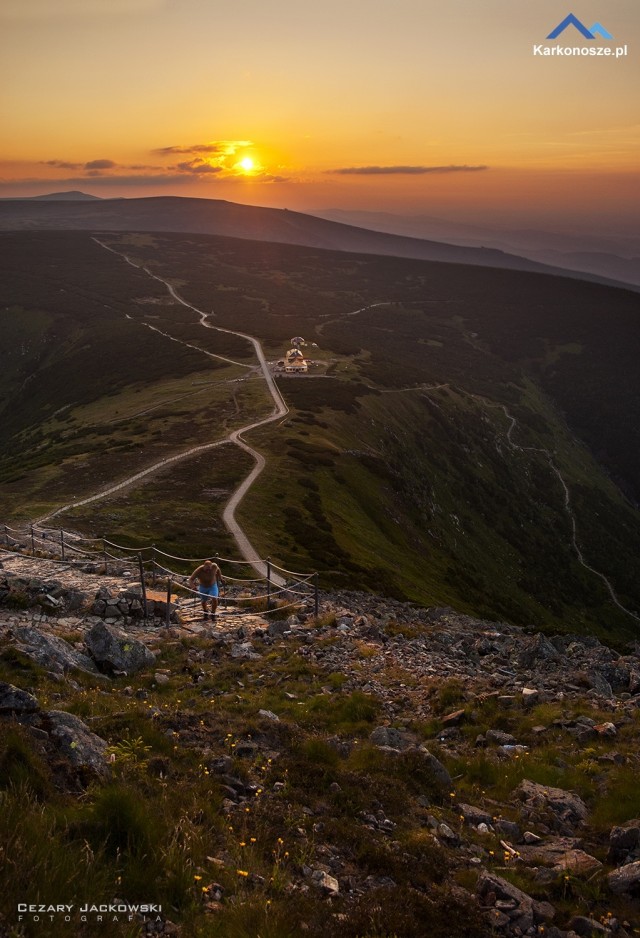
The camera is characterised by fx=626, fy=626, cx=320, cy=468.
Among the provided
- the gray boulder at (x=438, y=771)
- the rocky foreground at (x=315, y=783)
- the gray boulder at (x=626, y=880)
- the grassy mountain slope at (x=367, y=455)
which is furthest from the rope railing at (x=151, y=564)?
the gray boulder at (x=626, y=880)

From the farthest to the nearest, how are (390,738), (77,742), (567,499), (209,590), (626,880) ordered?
1. (567,499)
2. (209,590)
3. (390,738)
4. (77,742)
5. (626,880)

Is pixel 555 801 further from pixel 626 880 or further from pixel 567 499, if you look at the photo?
pixel 567 499

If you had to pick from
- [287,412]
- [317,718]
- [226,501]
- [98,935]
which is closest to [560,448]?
[287,412]

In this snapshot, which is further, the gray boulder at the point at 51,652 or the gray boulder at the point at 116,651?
the gray boulder at the point at 116,651

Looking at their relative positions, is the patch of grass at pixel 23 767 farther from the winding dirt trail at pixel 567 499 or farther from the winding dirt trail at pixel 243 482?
the winding dirt trail at pixel 567 499

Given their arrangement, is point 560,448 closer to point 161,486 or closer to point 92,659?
point 161,486

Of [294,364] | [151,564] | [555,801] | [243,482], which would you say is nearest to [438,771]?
[555,801]

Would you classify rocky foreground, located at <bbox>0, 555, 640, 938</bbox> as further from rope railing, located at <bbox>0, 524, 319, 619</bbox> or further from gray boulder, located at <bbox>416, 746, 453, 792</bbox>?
rope railing, located at <bbox>0, 524, 319, 619</bbox>
